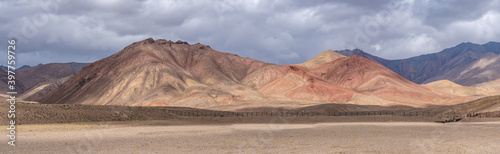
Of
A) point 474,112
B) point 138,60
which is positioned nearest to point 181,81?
point 138,60

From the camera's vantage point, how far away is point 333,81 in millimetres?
197500

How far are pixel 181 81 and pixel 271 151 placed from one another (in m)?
135

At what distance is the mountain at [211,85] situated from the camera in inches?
5782

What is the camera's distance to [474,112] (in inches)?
3120

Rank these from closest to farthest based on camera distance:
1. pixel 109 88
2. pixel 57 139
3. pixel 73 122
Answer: pixel 57 139, pixel 73 122, pixel 109 88

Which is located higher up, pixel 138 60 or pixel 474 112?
pixel 138 60

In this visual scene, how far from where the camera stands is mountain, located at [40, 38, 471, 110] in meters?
147

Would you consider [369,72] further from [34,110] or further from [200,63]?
[34,110]

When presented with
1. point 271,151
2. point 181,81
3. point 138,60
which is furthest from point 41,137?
point 138,60

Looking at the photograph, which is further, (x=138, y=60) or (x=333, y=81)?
(x=333, y=81)

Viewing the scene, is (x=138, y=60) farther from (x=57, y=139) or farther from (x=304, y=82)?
(x=57, y=139)

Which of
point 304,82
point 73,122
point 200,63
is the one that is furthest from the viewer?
point 200,63

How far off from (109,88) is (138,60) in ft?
68.8

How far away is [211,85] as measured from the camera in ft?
547
